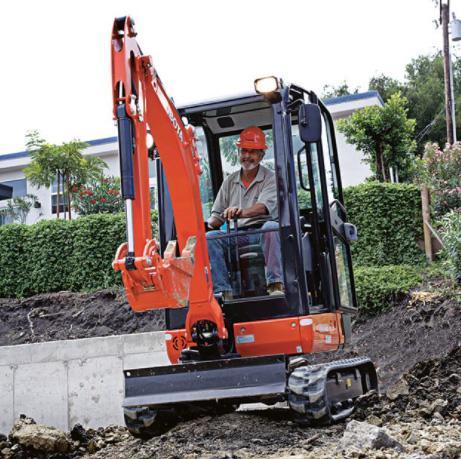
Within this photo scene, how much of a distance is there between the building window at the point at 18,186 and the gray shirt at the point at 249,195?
16821mm

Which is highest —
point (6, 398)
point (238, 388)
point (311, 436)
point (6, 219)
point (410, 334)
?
point (6, 219)

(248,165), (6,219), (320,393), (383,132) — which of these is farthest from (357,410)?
(6,219)

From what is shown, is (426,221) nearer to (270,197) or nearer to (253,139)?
(253,139)

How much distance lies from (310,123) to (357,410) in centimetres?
226

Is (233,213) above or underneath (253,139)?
underneath

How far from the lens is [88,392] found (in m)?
8.68

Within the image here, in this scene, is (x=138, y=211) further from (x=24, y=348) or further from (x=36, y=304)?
(x=36, y=304)

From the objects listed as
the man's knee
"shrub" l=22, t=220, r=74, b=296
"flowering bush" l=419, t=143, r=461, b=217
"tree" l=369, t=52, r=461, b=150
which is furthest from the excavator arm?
"tree" l=369, t=52, r=461, b=150

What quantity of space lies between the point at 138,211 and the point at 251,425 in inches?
67.5

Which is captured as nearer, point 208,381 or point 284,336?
point 208,381

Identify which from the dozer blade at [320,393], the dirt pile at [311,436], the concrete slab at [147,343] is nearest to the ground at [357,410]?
the dirt pile at [311,436]

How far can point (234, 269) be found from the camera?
245 inches

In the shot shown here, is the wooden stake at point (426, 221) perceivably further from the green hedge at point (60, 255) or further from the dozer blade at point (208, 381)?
the dozer blade at point (208, 381)

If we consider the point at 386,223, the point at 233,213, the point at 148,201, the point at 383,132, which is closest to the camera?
the point at 148,201
